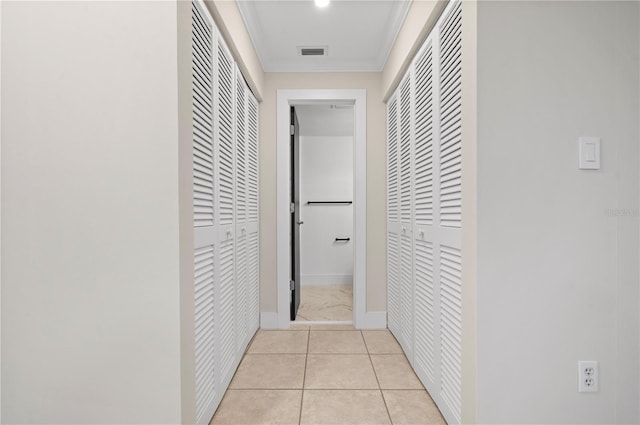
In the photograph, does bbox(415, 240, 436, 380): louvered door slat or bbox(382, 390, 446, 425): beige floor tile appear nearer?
bbox(382, 390, 446, 425): beige floor tile

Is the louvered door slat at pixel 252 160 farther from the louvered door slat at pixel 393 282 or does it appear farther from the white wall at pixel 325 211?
the white wall at pixel 325 211

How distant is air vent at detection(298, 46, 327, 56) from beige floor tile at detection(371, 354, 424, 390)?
238 cm

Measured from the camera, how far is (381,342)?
2.65 metres

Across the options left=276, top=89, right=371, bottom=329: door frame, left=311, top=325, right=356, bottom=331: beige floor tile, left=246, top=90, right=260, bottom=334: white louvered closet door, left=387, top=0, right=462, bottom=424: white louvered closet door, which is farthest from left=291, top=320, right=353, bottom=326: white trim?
left=387, top=0, right=462, bottom=424: white louvered closet door

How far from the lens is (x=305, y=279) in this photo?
494 centimetres

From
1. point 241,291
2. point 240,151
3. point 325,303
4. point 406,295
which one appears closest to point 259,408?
point 241,291
